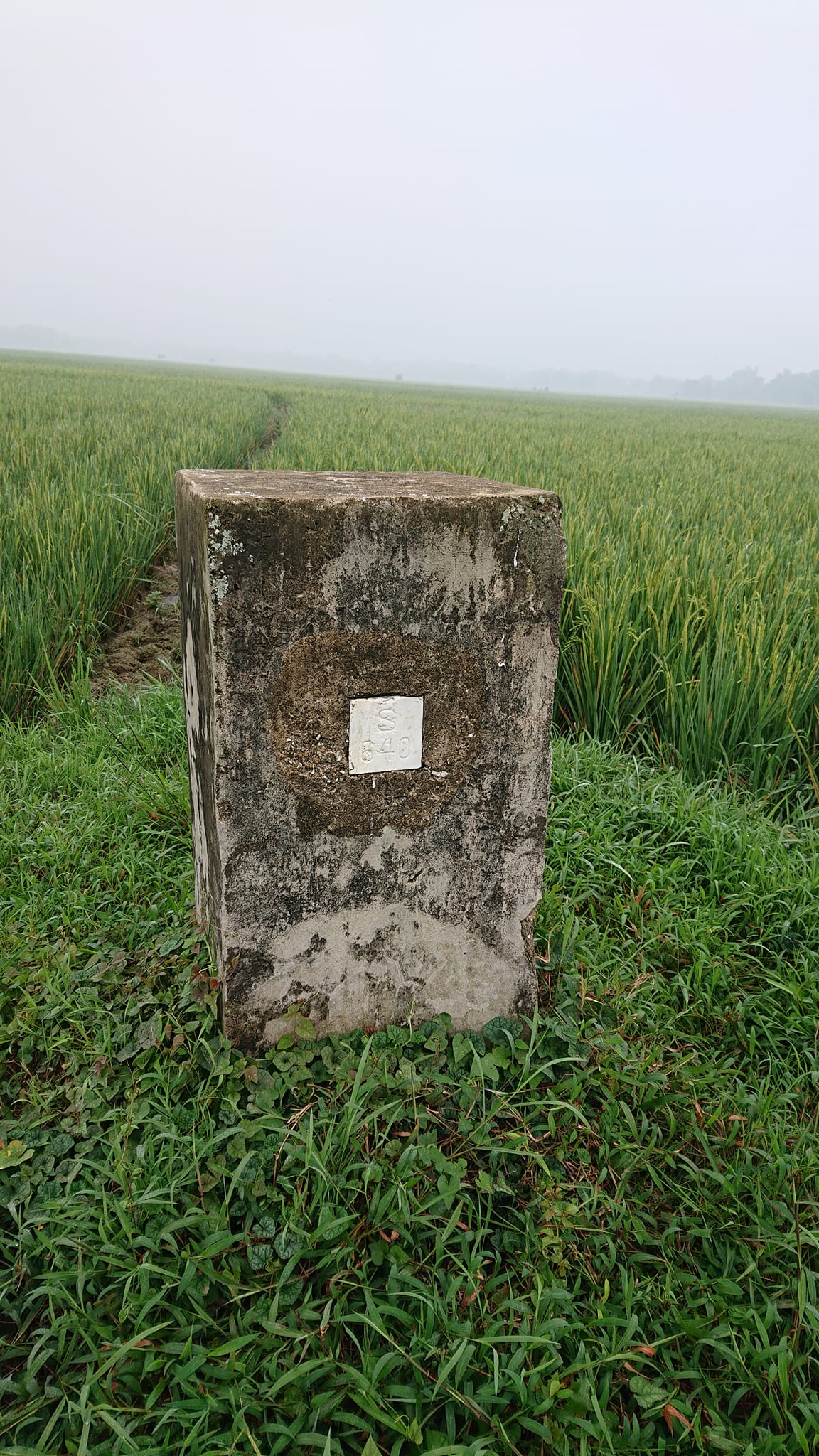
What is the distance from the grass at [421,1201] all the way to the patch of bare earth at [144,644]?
1639mm

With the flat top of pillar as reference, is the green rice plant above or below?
below

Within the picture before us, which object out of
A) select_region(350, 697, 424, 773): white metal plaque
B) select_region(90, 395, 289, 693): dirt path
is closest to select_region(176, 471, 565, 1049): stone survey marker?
select_region(350, 697, 424, 773): white metal plaque

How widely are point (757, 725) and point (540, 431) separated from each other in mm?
9252

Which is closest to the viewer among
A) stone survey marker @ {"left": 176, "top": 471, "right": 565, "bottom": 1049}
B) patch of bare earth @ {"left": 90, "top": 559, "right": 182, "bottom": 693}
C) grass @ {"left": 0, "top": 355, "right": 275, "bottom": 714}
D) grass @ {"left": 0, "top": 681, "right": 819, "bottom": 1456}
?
grass @ {"left": 0, "top": 681, "right": 819, "bottom": 1456}

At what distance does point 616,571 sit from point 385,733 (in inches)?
78.7

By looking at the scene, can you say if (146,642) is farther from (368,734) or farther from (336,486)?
(368,734)

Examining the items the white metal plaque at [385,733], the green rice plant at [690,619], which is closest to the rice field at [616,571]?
the green rice plant at [690,619]

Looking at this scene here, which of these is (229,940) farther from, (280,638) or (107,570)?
(107,570)

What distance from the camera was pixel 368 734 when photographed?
1.48 meters

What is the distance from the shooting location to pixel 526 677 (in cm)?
157

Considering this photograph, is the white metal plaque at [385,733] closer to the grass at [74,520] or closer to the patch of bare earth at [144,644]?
the patch of bare earth at [144,644]

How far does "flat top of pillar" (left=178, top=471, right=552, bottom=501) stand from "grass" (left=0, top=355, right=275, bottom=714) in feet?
5.65

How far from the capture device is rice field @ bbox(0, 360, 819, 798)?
2.76 m

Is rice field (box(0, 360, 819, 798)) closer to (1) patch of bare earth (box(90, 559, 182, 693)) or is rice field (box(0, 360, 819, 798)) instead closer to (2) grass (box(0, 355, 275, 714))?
(2) grass (box(0, 355, 275, 714))
